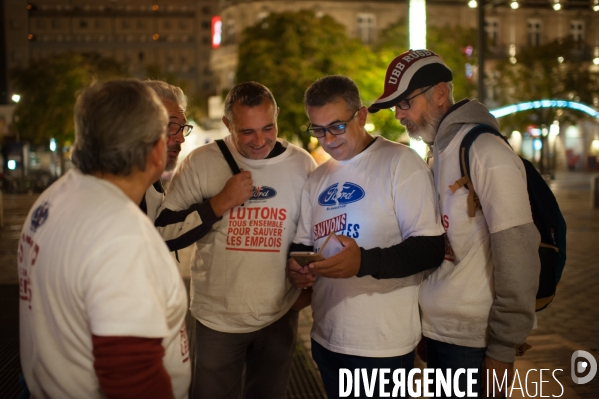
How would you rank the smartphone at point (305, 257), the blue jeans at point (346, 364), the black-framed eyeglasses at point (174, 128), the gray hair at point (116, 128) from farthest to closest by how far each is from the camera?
the black-framed eyeglasses at point (174, 128) < the blue jeans at point (346, 364) < the smartphone at point (305, 257) < the gray hair at point (116, 128)

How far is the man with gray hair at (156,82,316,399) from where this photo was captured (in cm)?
327

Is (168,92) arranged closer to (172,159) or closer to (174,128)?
(174,128)

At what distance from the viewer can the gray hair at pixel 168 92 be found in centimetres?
336

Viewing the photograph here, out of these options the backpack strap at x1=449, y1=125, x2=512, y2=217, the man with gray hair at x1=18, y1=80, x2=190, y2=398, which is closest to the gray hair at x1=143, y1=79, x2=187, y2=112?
the man with gray hair at x1=18, y1=80, x2=190, y2=398

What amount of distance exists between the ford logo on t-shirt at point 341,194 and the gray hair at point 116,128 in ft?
3.79

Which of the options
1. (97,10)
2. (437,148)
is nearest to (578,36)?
(437,148)

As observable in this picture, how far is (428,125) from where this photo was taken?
3.05 meters

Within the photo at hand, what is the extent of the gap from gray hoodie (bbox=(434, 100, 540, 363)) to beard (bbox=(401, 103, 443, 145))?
0.65 metres

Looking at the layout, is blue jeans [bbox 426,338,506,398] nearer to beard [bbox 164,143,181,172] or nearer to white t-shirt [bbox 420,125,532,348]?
white t-shirt [bbox 420,125,532,348]

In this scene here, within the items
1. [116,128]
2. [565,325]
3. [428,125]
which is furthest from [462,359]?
[565,325]

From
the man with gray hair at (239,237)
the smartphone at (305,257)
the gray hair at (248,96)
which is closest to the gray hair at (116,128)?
the smartphone at (305,257)

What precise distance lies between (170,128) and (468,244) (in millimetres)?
1703

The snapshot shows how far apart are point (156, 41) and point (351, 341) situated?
101 m

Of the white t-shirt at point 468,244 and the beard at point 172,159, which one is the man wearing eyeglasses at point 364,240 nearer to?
the white t-shirt at point 468,244
